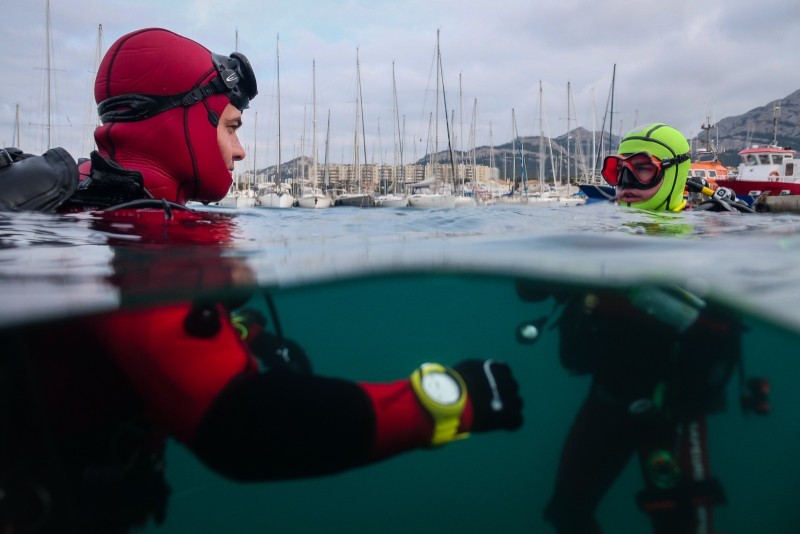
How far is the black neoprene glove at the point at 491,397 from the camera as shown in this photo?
6.45 feet

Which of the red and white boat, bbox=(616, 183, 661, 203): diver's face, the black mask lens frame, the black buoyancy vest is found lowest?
the black buoyancy vest

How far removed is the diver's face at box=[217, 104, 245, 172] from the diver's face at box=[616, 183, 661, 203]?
194 inches

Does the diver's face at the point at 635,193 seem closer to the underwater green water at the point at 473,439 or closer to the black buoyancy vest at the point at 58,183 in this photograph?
the underwater green water at the point at 473,439

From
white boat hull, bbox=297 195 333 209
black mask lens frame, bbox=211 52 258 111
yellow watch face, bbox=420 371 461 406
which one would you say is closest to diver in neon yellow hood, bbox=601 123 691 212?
black mask lens frame, bbox=211 52 258 111

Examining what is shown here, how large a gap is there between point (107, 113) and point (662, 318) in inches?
164

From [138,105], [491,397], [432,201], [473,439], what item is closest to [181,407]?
[491,397]

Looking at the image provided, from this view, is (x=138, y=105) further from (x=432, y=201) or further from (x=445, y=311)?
(x=432, y=201)

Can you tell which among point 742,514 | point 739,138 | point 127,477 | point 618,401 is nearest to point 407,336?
point 618,401

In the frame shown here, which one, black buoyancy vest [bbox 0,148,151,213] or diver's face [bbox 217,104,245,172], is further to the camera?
diver's face [bbox 217,104,245,172]

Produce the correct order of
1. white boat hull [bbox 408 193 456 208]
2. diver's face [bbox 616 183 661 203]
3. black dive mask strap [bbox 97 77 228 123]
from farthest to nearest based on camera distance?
1. white boat hull [bbox 408 193 456 208]
2. diver's face [bbox 616 183 661 203]
3. black dive mask strap [bbox 97 77 228 123]

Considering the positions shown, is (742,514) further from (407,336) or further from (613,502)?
(407,336)

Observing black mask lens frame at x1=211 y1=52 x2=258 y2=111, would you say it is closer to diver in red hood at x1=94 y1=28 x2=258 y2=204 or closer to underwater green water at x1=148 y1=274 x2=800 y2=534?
diver in red hood at x1=94 y1=28 x2=258 y2=204

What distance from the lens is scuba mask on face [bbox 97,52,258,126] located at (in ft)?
11.0

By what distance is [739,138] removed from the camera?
86.2 meters
